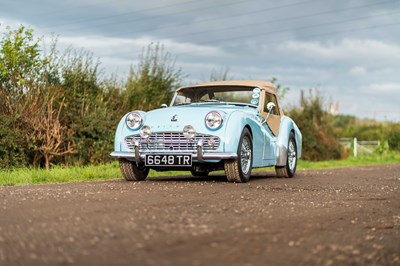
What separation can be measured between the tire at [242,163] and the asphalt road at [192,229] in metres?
1.97

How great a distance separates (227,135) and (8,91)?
6784mm

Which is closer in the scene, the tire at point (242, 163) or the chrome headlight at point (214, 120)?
the chrome headlight at point (214, 120)

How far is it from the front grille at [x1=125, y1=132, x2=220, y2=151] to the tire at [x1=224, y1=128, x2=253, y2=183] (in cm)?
42

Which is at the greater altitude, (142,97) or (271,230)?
(142,97)

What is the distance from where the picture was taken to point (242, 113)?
411 inches

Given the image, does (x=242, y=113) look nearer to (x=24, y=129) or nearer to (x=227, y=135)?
(x=227, y=135)

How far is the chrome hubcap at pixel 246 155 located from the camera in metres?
10.4

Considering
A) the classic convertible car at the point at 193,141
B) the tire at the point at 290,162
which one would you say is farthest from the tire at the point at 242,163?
the tire at the point at 290,162

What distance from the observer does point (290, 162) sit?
43.3 feet

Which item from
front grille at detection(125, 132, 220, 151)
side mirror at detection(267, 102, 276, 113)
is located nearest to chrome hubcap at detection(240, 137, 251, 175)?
front grille at detection(125, 132, 220, 151)

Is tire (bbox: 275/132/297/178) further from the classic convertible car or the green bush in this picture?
the green bush

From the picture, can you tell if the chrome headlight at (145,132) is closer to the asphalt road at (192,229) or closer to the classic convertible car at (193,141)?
the classic convertible car at (193,141)

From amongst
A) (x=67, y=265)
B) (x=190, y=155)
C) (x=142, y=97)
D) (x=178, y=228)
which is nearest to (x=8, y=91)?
(x=142, y=97)

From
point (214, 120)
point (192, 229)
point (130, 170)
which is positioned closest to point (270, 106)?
point (214, 120)
